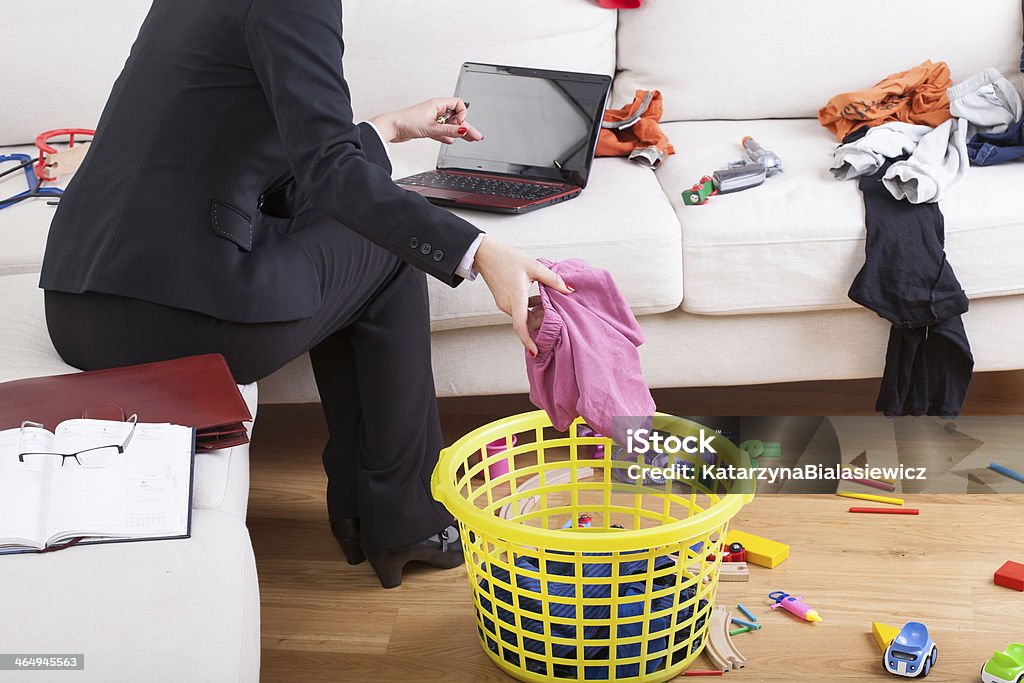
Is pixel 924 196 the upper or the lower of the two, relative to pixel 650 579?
upper

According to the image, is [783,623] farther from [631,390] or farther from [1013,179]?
[1013,179]

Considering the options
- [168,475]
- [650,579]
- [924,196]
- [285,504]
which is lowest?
[285,504]

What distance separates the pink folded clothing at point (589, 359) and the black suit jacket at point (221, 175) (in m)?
0.14

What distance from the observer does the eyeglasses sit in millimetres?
974

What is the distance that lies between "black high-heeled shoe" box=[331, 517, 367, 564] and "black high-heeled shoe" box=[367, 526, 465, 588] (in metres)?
0.05

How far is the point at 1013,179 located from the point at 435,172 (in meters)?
1.01

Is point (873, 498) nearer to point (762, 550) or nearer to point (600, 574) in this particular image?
point (762, 550)

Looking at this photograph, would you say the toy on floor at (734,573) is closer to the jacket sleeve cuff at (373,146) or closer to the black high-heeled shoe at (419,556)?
the black high-heeled shoe at (419,556)

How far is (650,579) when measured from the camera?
117 centimetres

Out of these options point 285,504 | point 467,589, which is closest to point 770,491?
point 467,589

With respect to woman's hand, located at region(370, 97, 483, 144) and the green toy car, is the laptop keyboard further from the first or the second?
the green toy car

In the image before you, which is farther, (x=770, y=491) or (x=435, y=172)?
(x=435, y=172)

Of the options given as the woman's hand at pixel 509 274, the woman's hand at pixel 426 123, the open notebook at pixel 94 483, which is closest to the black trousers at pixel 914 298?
the woman's hand at pixel 426 123

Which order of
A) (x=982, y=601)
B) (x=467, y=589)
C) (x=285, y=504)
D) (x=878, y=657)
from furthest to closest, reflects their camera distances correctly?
(x=285, y=504)
(x=467, y=589)
(x=982, y=601)
(x=878, y=657)
